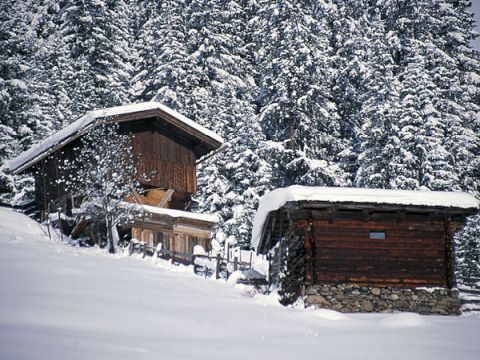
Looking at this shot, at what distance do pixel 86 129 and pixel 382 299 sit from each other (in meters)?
14.4

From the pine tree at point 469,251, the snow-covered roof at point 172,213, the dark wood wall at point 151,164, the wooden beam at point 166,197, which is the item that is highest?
the dark wood wall at point 151,164

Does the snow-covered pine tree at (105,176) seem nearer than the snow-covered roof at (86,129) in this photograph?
Yes

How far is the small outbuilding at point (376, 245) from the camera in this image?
49.5ft

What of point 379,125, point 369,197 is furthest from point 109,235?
point 379,125

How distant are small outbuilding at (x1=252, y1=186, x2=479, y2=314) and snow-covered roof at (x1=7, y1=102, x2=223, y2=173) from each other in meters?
9.95

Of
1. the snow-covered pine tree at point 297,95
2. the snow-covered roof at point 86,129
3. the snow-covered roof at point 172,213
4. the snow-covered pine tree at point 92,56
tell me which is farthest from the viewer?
the snow-covered pine tree at point 92,56

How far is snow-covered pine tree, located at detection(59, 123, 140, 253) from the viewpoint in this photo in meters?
19.7

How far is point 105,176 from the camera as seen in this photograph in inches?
795

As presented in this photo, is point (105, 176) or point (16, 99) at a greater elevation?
point (16, 99)

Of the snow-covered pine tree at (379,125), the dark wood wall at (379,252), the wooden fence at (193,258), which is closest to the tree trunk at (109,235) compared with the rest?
the wooden fence at (193,258)

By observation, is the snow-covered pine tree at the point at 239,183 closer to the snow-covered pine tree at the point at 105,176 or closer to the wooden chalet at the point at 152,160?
the wooden chalet at the point at 152,160

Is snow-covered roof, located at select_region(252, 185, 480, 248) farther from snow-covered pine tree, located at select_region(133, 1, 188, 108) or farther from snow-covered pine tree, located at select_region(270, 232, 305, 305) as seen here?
snow-covered pine tree, located at select_region(133, 1, 188, 108)

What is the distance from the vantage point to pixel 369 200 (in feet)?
48.9

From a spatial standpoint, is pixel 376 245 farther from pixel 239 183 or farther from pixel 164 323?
pixel 239 183
